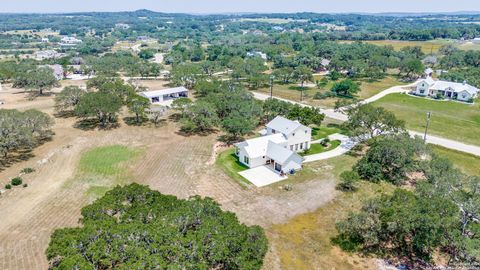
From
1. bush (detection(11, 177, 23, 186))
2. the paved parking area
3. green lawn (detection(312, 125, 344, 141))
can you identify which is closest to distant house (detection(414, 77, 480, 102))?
green lawn (detection(312, 125, 344, 141))

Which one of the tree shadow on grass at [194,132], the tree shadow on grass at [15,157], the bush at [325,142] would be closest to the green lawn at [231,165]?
the tree shadow on grass at [194,132]

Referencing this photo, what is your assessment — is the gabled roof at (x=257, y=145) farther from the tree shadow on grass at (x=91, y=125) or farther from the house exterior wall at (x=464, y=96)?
the house exterior wall at (x=464, y=96)

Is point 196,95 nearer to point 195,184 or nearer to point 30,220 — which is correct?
point 195,184

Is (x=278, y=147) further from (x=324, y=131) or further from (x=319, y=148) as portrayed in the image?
(x=324, y=131)

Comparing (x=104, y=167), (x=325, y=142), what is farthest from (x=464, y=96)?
(x=104, y=167)

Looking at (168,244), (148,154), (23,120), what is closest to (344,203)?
(168,244)

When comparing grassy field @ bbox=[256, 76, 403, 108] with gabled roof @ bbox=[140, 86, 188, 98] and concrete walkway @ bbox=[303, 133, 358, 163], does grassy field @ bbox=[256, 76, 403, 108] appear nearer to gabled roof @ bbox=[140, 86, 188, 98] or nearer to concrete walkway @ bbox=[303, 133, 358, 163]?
concrete walkway @ bbox=[303, 133, 358, 163]
